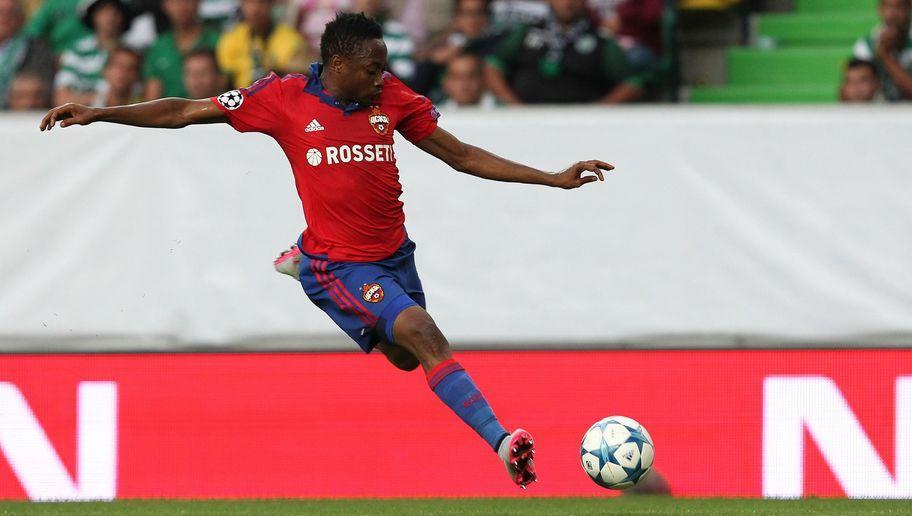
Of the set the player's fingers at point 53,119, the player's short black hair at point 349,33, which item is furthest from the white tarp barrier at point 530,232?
the player's fingers at point 53,119

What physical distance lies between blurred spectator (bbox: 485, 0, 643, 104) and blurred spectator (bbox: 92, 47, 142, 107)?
8.04ft

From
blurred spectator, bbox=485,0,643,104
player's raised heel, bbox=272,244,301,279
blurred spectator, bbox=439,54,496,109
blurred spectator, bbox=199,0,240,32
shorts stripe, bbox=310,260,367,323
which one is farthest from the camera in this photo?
blurred spectator, bbox=199,0,240,32

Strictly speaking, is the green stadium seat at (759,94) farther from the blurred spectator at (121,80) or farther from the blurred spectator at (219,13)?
the blurred spectator at (121,80)

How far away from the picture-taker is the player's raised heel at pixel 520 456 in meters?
5.16

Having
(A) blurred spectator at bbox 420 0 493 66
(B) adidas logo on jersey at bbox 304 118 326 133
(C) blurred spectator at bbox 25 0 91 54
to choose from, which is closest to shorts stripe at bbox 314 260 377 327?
(B) adidas logo on jersey at bbox 304 118 326 133

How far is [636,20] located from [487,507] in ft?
13.7

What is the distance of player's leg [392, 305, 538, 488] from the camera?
545 cm

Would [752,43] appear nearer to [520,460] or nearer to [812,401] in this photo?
[812,401]

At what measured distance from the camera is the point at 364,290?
5805 mm

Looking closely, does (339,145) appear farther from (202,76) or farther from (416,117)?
(202,76)

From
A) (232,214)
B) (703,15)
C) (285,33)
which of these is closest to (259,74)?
(285,33)

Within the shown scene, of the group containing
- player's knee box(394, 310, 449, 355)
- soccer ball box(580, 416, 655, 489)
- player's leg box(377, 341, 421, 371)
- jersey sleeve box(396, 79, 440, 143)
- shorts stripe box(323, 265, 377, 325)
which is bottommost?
soccer ball box(580, 416, 655, 489)

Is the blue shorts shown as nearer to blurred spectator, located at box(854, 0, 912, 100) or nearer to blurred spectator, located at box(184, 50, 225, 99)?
blurred spectator, located at box(184, 50, 225, 99)

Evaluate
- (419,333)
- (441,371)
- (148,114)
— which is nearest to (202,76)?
(148,114)
